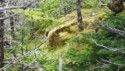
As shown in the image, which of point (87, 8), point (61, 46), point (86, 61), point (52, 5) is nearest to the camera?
point (86, 61)

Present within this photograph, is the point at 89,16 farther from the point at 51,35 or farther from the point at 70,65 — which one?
the point at 70,65

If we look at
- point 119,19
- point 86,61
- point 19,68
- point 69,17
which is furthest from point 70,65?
point 69,17

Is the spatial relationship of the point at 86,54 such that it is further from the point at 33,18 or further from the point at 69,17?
the point at 69,17

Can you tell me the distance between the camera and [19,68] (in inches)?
356

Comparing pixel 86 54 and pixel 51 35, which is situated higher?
pixel 86 54

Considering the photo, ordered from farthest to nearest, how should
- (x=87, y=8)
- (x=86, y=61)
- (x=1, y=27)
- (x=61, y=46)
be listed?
(x=87, y=8) → (x=61, y=46) → (x=1, y=27) → (x=86, y=61)

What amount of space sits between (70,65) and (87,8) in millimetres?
9858

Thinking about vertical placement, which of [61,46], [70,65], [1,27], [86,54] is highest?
[1,27]

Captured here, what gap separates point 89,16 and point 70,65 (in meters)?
8.35

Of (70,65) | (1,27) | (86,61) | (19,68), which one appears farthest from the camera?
(19,68)

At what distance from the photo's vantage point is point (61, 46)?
47.2ft

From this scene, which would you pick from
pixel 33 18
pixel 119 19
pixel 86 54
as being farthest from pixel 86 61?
pixel 33 18

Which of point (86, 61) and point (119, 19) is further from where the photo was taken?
point (86, 61)

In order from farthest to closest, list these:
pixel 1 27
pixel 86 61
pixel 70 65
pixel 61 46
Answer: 1. pixel 61 46
2. pixel 1 27
3. pixel 70 65
4. pixel 86 61
